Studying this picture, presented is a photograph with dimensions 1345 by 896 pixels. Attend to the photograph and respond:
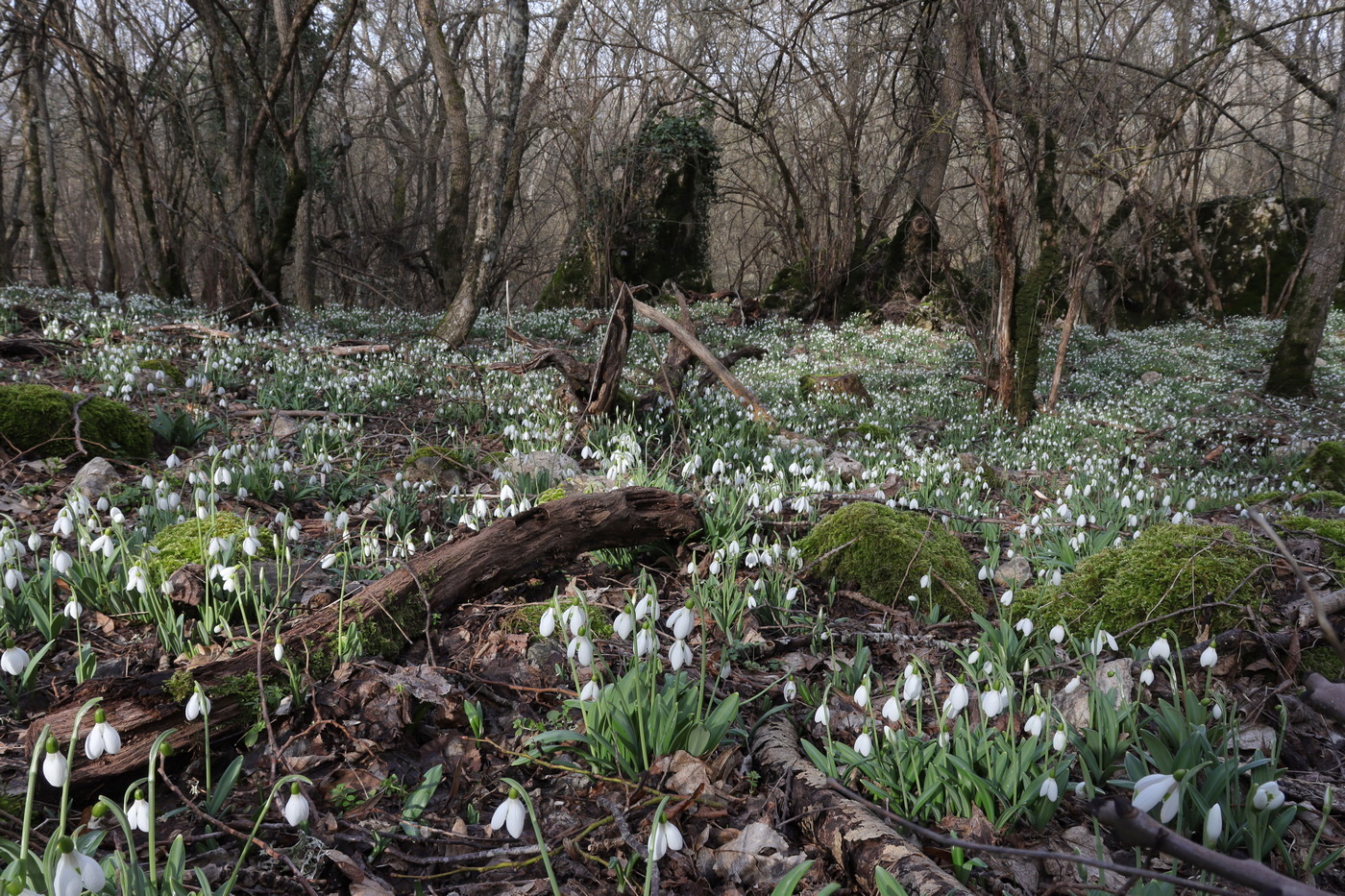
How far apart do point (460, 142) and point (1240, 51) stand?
47.7 ft

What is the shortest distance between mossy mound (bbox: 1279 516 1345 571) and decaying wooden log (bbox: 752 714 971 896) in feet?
8.18

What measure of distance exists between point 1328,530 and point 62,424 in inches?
255

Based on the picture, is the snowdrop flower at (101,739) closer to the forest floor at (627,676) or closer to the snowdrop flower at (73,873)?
the forest floor at (627,676)

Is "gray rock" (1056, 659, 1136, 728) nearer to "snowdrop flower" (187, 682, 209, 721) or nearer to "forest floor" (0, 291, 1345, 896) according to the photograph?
"forest floor" (0, 291, 1345, 896)

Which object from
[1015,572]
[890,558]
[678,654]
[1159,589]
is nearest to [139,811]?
[678,654]

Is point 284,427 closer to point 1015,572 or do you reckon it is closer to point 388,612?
point 388,612

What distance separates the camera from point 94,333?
700 cm

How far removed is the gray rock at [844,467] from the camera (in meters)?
5.22

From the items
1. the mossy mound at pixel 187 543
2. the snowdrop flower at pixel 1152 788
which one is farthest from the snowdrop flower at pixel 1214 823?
the mossy mound at pixel 187 543

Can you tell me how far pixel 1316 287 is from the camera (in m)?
9.54

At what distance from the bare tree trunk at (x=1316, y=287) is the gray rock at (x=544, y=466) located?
1007 centimetres

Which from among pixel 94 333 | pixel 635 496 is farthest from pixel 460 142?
pixel 635 496

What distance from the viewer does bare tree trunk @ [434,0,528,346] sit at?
29.5 feet

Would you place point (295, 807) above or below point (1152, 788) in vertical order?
below
